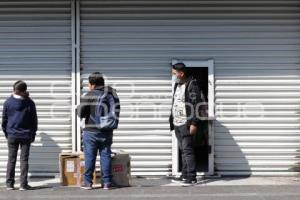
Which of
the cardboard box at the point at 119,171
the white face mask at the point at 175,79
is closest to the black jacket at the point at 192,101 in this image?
the white face mask at the point at 175,79

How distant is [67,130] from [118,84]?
1.13m

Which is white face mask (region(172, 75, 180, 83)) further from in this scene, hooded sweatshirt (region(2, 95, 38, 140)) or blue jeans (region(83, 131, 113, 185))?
hooded sweatshirt (region(2, 95, 38, 140))

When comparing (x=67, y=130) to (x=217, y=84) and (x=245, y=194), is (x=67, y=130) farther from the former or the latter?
(x=245, y=194)

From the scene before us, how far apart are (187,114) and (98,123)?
4.43 feet

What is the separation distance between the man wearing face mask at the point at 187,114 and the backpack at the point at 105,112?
1.00m

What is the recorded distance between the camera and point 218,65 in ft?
31.9

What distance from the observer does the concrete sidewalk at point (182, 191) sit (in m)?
8.23

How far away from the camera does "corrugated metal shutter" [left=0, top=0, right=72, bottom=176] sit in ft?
31.9

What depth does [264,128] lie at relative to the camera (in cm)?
974

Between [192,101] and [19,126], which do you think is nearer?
[19,126]

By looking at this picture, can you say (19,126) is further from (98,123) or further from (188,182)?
(188,182)

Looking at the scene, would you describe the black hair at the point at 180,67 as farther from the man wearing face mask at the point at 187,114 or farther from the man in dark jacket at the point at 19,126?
the man in dark jacket at the point at 19,126

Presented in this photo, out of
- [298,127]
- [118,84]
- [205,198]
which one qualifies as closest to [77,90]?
[118,84]

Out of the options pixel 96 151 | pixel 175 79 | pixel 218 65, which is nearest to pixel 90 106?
pixel 96 151
